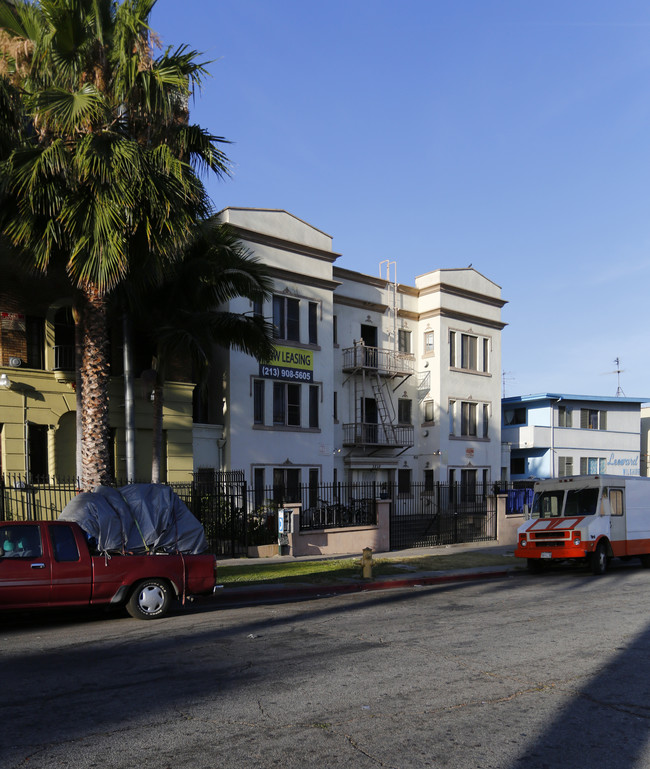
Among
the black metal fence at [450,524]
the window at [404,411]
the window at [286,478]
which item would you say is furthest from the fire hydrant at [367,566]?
the window at [404,411]

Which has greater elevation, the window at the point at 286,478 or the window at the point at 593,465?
the window at the point at 286,478

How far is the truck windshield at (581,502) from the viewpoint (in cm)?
1862

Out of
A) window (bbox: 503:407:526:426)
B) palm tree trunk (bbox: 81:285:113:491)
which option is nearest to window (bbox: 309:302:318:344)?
palm tree trunk (bbox: 81:285:113:491)

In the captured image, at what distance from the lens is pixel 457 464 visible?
1463 inches

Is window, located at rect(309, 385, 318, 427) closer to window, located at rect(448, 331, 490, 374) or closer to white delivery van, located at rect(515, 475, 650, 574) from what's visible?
window, located at rect(448, 331, 490, 374)

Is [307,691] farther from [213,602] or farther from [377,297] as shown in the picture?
[377,297]

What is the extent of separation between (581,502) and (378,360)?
1719 cm

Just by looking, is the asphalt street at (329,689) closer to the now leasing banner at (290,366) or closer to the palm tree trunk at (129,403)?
the palm tree trunk at (129,403)

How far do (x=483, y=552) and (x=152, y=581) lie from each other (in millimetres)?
14360

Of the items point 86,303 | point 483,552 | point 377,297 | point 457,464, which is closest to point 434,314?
point 377,297

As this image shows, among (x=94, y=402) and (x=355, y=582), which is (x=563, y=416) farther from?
(x=94, y=402)

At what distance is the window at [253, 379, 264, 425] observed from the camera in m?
29.1

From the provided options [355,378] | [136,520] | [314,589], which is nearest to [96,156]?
[136,520]

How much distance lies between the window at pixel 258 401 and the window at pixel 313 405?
2729 millimetres
